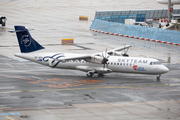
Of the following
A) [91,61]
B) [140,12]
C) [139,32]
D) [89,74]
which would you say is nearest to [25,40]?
[91,61]

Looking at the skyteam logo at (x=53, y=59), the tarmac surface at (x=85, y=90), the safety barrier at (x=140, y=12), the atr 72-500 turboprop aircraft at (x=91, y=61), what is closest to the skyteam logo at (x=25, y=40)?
the atr 72-500 turboprop aircraft at (x=91, y=61)

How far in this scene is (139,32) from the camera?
82.4 metres

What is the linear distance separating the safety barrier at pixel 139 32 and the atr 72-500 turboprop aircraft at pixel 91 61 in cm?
2892

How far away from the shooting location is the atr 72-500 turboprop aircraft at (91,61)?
44688mm

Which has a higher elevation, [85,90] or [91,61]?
[91,61]

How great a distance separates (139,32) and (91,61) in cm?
3890

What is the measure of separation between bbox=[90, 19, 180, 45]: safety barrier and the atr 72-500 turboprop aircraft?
28.9m

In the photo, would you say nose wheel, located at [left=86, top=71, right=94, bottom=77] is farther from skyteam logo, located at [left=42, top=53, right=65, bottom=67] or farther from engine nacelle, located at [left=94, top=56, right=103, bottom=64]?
skyteam logo, located at [left=42, top=53, right=65, bottom=67]

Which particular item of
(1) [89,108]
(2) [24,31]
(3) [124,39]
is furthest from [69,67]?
(3) [124,39]

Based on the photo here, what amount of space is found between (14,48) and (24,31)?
71.3 feet

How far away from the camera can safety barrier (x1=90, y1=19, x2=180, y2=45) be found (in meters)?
75.4

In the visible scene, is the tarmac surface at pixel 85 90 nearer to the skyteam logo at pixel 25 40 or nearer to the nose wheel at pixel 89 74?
A: the nose wheel at pixel 89 74

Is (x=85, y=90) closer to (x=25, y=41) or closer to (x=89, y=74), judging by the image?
(x=89, y=74)

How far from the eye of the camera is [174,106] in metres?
33.7
